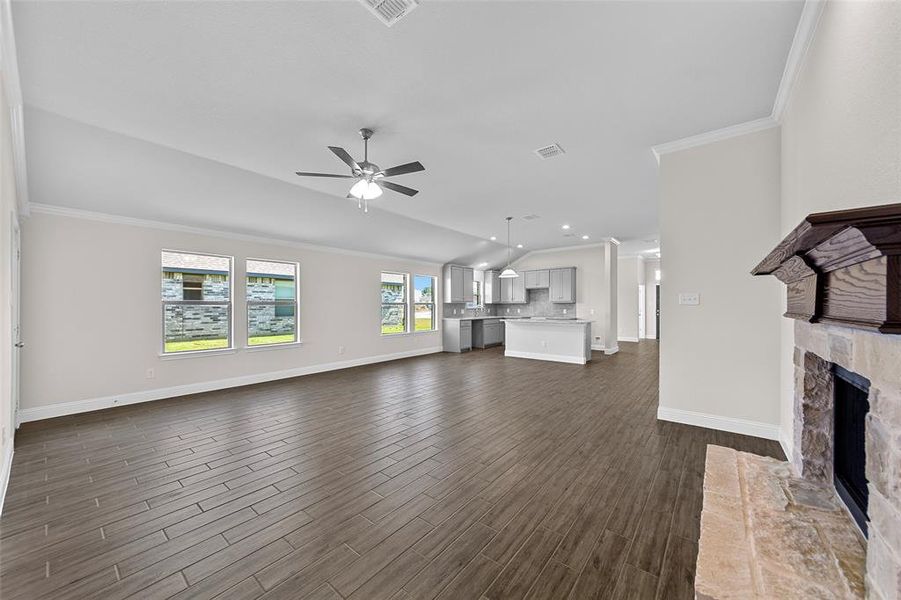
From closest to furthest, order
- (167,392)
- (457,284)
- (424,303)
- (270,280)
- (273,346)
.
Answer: (167,392), (273,346), (270,280), (424,303), (457,284)

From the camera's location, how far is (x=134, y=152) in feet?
11.7

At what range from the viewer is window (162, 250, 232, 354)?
200 inches

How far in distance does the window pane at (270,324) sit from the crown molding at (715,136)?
6094 mm

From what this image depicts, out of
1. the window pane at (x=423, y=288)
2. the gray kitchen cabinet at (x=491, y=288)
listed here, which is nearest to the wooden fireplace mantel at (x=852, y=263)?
the window pane at (x=423, y=288)

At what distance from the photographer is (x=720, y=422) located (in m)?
3.46

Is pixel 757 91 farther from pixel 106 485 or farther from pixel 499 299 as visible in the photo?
pixel 499 299

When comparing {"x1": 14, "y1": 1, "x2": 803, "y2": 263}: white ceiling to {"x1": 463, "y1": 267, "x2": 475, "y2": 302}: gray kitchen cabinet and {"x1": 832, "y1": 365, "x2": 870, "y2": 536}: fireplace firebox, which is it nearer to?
{"x1": 832, "y1": 365, "x2": 870, "y2": 536}: fireplace firebox

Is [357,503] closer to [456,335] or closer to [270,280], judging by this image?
[270,280]

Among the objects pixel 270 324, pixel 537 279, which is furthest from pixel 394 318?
pixel 537 279

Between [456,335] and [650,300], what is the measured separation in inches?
284

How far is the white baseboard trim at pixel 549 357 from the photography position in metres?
7.52

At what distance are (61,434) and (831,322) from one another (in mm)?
5961

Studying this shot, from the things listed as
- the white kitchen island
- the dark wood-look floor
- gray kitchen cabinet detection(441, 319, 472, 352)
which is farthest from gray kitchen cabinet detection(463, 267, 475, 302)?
the dark wood-look floor

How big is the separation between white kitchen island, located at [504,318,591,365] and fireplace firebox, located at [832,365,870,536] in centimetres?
Answer: 575
